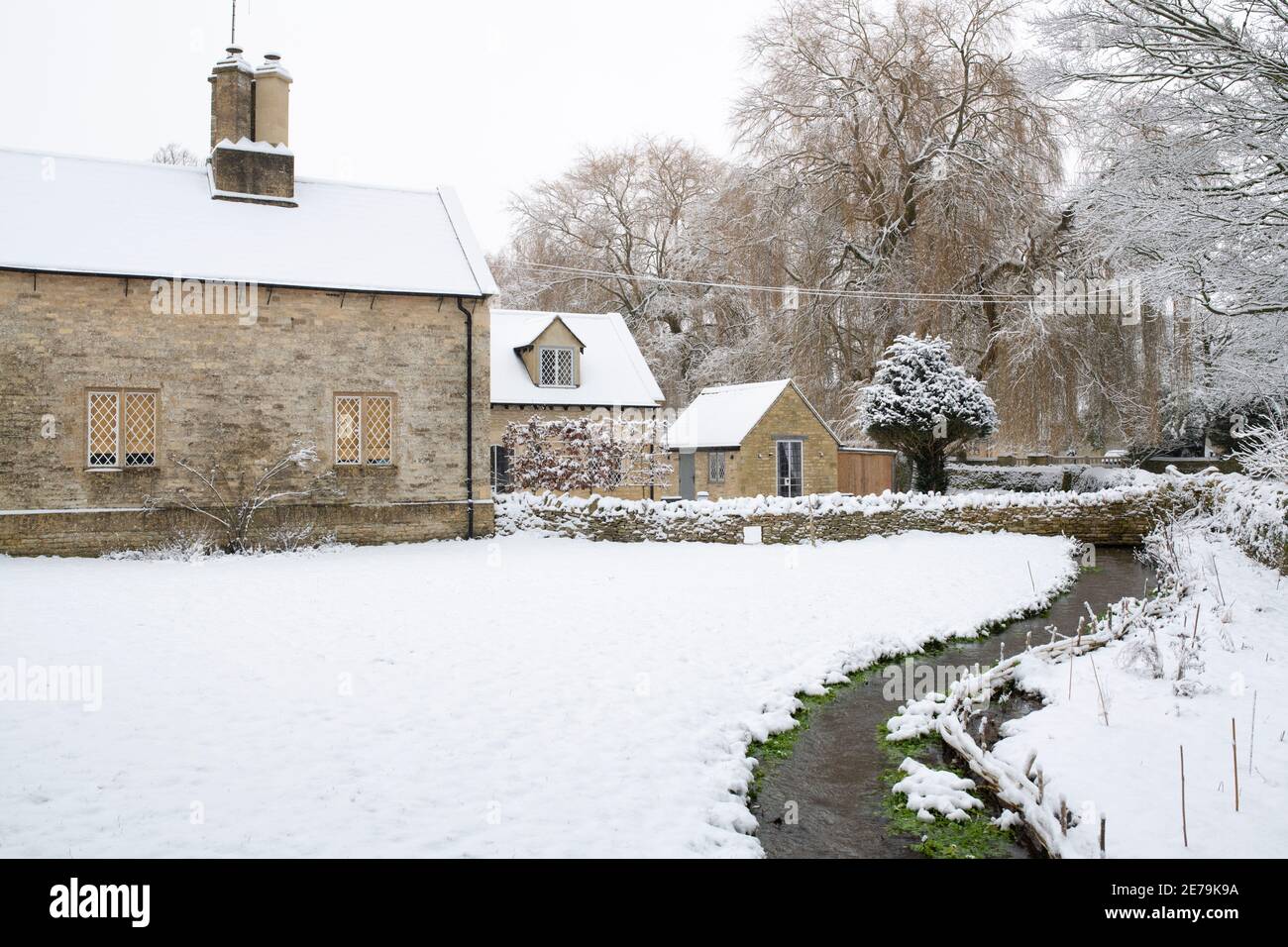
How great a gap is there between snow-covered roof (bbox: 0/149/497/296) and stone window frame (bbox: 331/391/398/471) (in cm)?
210

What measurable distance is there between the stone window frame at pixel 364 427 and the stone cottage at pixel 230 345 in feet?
0.13

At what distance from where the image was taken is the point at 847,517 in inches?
799

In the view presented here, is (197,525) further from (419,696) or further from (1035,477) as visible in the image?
(1035,477)

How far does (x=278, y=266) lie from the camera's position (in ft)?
57.3

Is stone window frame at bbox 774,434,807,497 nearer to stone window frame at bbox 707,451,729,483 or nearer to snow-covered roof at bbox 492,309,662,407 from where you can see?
stone window frame at bbox 707,451,729,483

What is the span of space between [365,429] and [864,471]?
1576 centimetres

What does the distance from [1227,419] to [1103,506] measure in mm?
14293

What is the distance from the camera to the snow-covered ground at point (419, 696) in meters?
5.10
